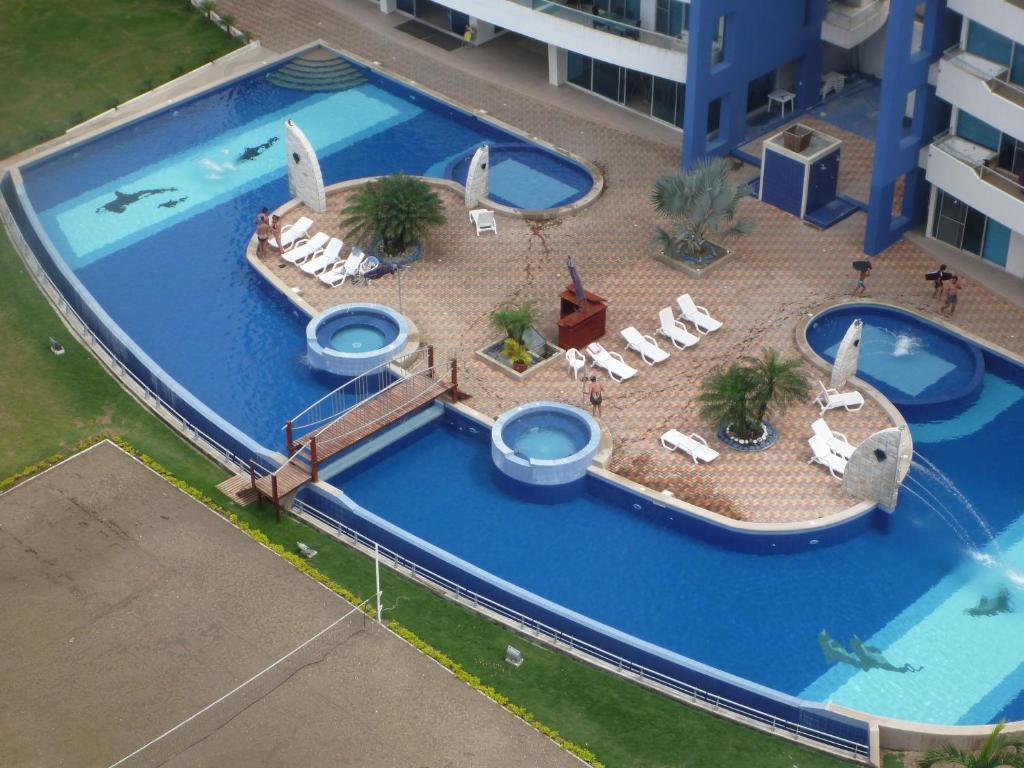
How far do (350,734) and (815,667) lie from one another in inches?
392

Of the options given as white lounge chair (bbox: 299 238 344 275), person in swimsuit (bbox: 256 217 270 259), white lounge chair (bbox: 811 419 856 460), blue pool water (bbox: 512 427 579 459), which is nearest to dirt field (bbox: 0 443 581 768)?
blue pool water (bbox: 512 427 579 459)

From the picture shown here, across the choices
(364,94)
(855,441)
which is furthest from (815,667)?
(364,94)

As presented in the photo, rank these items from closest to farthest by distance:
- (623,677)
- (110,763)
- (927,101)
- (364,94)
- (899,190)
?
(110,763), (623,677), (927,101), (899,190), (364,94)

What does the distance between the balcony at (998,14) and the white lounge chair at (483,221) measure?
563 inches

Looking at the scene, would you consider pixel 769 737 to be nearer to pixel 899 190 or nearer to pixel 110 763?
pixel 110 763

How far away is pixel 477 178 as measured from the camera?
48.1m

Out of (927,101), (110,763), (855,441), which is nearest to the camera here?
(110,763)

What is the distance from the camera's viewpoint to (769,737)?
32562mm

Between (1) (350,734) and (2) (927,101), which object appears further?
(2) (927,101)

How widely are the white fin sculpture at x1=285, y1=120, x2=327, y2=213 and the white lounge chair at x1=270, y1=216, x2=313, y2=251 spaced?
1206 millimetres

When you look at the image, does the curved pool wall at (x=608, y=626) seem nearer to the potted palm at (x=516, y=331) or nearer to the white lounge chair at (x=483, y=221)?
the potted palm at (x=516, y=331)

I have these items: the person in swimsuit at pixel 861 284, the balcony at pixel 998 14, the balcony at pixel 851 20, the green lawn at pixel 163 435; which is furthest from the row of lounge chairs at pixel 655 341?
the balcony at pixel 851 20

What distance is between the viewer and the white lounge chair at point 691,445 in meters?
38.9

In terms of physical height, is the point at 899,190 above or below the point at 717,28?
below
